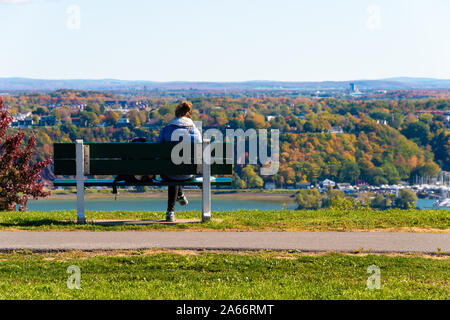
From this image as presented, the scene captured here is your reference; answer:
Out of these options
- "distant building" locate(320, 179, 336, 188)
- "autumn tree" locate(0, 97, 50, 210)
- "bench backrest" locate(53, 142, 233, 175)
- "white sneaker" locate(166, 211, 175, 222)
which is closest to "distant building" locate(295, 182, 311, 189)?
"distant building" locate(320, 179, 336, 188)

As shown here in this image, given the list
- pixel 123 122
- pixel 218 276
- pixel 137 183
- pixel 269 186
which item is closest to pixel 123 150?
pixel 137 183

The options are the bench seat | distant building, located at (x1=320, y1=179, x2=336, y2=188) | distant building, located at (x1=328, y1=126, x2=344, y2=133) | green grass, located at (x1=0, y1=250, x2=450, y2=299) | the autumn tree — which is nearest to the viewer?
green grass, located at (x1=0, y1=250, x2=450, y2=299)

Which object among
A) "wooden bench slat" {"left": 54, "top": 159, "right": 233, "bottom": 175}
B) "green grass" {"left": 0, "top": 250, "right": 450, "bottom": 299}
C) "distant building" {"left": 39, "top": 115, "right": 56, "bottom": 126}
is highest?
"wooden bench slat" {"left": 54, "top": 159, "right": 233, "bottom": 175}

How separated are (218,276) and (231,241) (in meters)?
1.53

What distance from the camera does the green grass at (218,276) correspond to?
229 inches

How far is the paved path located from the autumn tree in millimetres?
6288

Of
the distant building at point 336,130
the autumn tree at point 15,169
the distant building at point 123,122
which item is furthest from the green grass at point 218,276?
the distant building at point 336,130

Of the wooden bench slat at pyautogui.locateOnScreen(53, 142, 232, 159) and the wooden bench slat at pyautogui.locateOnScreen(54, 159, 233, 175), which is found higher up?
the wooden bench slat at pyautogui.locateOnScreen(53, 142, 232, 159)

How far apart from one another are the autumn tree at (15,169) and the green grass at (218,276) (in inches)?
300

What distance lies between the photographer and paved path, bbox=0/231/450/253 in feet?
25.4

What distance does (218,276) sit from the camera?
655cm

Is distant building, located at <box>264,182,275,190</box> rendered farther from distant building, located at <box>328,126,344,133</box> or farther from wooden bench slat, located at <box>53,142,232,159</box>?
wooden bench slat, located at <box>53,142,232,159</box>

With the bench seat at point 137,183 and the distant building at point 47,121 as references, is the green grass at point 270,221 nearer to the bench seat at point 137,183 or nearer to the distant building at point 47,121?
the bench seat at point 137,183
